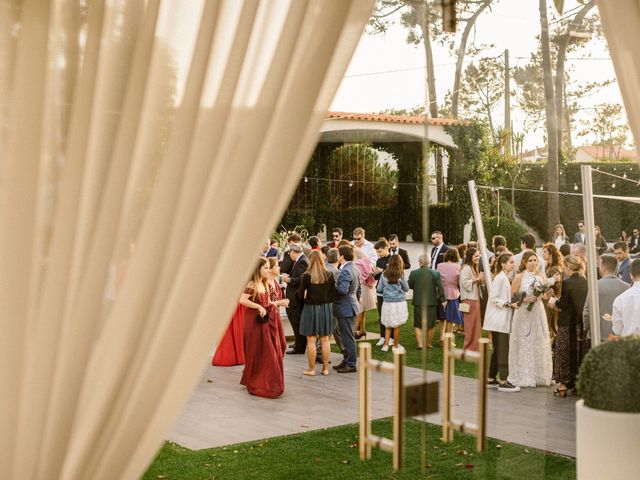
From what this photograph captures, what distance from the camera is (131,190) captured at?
67.1 inches

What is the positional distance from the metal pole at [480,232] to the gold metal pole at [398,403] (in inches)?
62.7

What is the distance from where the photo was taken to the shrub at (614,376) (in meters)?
2.42

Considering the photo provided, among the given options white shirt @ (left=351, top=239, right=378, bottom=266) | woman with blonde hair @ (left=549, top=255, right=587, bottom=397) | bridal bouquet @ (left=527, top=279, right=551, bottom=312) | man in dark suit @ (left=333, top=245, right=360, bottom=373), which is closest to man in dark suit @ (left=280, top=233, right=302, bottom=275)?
white shirt @ (left=351, top=239, right=378, bottom=266)

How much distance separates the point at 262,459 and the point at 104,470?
8.90 ft

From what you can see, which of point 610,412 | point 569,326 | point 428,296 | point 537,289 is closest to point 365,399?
point 610,412

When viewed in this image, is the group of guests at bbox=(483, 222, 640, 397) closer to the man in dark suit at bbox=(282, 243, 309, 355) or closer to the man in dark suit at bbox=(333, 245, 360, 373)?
the man in dark suit at bbox=(333, 245, 360, 373)

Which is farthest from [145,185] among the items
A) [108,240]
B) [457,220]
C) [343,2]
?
[457,220]

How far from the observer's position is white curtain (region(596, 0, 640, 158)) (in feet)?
6.50

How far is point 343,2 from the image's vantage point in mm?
1755

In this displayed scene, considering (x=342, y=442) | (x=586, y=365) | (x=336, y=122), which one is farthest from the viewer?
(x=342, y=442)

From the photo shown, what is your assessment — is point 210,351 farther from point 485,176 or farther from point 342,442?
point 342,442

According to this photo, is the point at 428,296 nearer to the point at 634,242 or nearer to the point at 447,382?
the point at 634,242

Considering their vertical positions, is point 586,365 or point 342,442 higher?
point 586,365

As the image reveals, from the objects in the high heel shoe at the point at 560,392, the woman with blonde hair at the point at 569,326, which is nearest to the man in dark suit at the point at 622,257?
the woman with blonde hair at the point at 569,326
